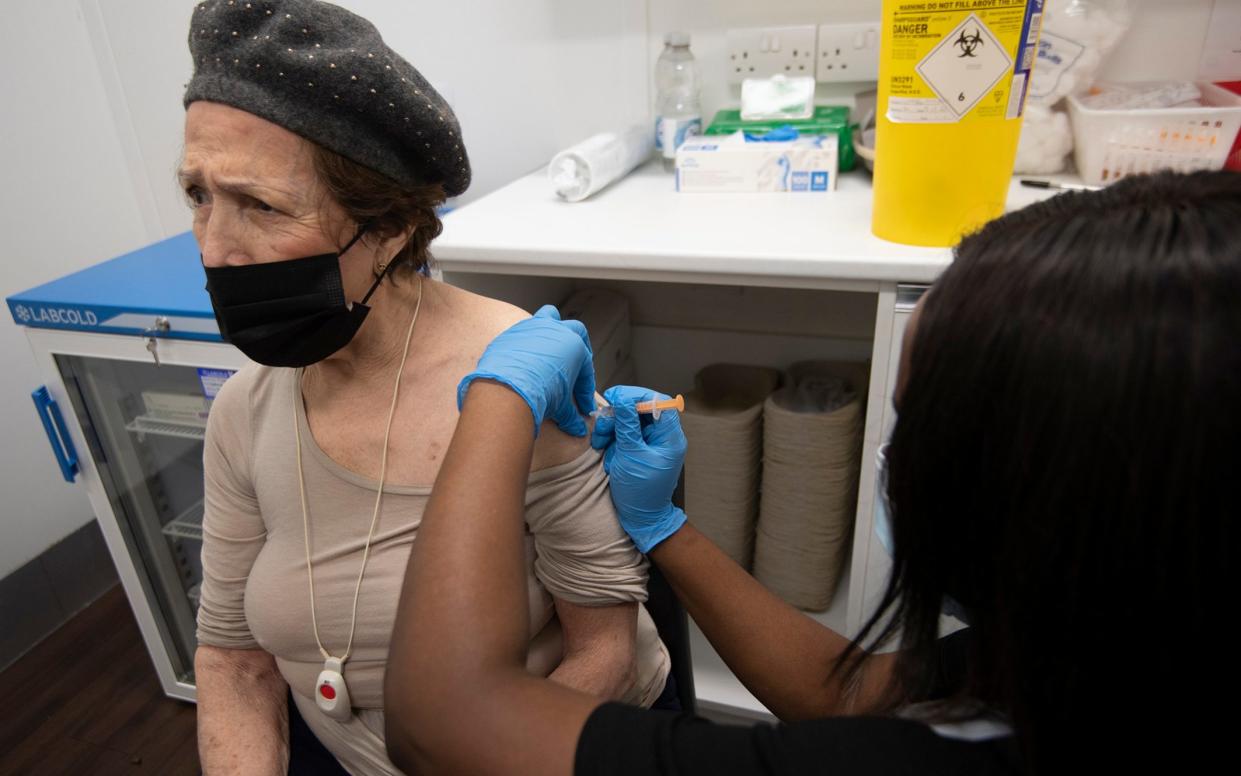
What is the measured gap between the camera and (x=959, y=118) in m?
1.03

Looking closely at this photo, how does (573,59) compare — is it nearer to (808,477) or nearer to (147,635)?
(808,477)

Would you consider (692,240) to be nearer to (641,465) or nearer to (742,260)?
(742,260)

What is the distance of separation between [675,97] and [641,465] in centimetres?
106

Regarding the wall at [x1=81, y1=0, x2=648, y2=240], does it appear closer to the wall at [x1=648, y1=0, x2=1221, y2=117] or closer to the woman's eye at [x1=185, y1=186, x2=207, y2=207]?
the wall at [x1=648, y1=0, x2=1221, y2=117]

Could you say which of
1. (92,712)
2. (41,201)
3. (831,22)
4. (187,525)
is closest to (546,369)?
(831,22)

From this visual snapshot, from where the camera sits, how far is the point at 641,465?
0.87 meters

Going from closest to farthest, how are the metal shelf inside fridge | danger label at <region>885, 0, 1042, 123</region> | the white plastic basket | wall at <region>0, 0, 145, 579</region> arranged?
1. danger label at <region>885, 0, 1042, 123</region>
2. the white plastic basket
3. the metal shelf inside fridge
4. wall at <region>0, 0, 145, 579</region>

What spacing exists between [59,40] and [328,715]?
2005mm

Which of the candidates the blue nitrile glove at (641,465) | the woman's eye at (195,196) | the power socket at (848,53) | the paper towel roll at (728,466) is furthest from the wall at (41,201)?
the power socket at (848,53)

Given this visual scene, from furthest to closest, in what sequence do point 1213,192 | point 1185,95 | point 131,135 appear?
point 131,135 → point 1185,95 → point 1213,192

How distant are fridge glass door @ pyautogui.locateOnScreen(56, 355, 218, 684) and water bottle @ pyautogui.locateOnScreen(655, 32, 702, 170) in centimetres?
98

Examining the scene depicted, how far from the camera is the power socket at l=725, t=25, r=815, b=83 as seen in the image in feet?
5.07

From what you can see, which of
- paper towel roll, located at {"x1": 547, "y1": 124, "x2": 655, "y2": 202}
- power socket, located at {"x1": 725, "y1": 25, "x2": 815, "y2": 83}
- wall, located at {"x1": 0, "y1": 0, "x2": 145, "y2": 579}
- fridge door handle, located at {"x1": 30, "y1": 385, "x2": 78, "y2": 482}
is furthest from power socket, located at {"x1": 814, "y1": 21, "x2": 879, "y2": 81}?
wall, located at {"x1": 0, "y1": 0, "x2": 145, "y2": 579}

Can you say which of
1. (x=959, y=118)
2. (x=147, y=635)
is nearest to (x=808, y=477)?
(x=959, y=118)
